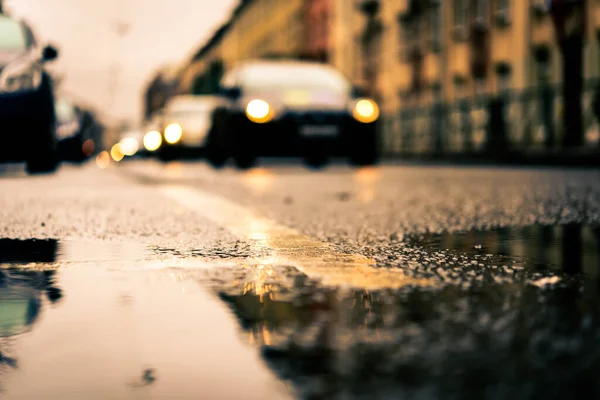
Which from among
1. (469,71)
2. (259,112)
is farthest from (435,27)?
(259,112)

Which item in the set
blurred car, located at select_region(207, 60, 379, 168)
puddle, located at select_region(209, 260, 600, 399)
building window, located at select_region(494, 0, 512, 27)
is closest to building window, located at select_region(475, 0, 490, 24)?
building window, located at select_region(494, 0, 512, 27)

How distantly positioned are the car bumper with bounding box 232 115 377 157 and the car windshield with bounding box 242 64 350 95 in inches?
24.1

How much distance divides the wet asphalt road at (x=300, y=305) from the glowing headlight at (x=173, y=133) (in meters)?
18.7

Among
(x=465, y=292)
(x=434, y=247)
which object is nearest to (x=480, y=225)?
(x=434, y=247)

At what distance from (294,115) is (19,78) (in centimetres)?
495

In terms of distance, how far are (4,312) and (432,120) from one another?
26.9 m

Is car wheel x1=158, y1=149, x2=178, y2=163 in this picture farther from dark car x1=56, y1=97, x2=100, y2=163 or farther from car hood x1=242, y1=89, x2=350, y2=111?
car hood x1=242, y1=89, x2=350, y2=111

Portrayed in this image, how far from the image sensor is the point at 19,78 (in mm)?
14617

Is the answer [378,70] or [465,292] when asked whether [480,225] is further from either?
[378,70]

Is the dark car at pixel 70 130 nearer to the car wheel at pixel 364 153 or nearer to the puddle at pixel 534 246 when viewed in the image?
the car wheel at pixel 364 153

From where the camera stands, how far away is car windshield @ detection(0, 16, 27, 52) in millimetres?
14742

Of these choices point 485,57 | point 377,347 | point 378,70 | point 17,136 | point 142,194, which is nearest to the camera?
point 377,347

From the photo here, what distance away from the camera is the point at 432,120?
30344 millimetres

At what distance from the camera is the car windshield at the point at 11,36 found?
14742mm
